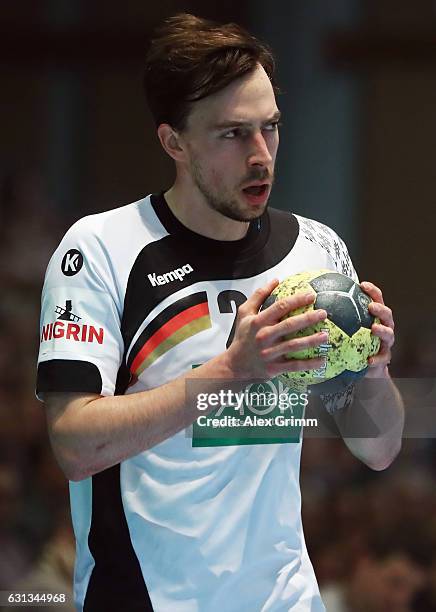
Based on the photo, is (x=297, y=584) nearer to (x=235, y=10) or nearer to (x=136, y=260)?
(x=136, y=260)

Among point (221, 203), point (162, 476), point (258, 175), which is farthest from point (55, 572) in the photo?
point (258, 175)

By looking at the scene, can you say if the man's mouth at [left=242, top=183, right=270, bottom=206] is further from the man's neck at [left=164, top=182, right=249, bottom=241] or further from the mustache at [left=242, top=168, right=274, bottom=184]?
the man's neck at [left=164, top=182, right=249, bottom=241]

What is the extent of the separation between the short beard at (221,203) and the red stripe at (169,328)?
239mm

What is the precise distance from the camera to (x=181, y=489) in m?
2.83

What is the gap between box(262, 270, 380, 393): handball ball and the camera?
2.56 m

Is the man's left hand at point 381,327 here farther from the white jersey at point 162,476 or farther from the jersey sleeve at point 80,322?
the jersey sleeve at point 80,322

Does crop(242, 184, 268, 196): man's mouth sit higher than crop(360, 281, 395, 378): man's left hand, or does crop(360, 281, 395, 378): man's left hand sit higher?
crop(242, 184, 268, 196): man's mouth

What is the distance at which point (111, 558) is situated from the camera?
2.86m

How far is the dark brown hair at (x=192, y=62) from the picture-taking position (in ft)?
9.60

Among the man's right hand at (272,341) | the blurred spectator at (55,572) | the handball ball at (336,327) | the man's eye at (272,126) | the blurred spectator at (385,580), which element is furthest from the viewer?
the blurred spectator at (385,580)

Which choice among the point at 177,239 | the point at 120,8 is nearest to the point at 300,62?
the point at 120,8

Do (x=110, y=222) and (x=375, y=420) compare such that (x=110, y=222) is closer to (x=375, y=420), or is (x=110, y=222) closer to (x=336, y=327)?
(x=336, y=327)

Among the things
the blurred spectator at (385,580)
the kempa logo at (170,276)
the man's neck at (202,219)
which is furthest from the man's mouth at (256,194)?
the blurred spectator at (385,580)

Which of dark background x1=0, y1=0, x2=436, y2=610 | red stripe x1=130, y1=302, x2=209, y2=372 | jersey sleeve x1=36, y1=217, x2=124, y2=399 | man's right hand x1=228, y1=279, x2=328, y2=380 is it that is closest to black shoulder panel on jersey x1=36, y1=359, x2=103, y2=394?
jersey sleeve x1=36, y1=217, x2=124, y2=399
